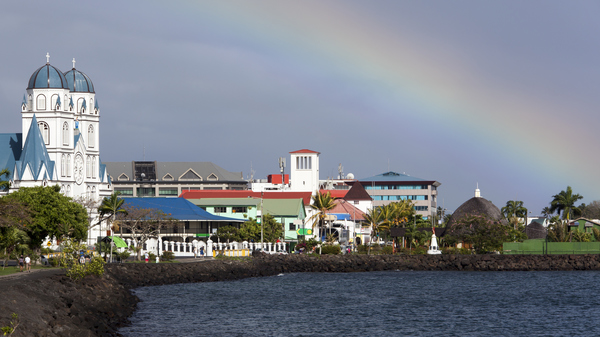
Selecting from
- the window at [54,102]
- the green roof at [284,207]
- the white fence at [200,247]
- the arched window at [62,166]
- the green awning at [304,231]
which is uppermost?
the window at [54,102]

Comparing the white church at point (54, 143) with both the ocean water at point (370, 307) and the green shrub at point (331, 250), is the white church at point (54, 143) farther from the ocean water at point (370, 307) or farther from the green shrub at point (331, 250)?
the ocean water at point (370, 307)

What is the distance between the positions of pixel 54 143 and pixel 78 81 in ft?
52.4

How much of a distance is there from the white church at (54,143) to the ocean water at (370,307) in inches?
2318

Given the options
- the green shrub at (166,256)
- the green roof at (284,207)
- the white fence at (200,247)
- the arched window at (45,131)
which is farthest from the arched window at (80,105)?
the green shrub at (166,256)

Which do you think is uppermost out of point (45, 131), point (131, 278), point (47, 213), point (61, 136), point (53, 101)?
point (53, 101)

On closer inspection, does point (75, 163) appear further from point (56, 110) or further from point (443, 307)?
point (443, 307)

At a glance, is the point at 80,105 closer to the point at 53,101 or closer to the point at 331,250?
the point at 53,101

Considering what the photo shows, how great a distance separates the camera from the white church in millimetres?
136125

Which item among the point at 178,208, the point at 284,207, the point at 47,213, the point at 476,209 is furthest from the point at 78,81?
the point at 47,213

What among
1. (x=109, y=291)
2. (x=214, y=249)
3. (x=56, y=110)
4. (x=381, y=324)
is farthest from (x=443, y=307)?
(x=56, y=110)

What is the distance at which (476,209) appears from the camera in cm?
13338

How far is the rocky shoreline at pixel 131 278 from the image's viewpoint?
4109 centimetres

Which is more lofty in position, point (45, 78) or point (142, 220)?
point (45, 78)

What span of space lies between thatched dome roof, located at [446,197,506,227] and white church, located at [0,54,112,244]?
5930 cm
